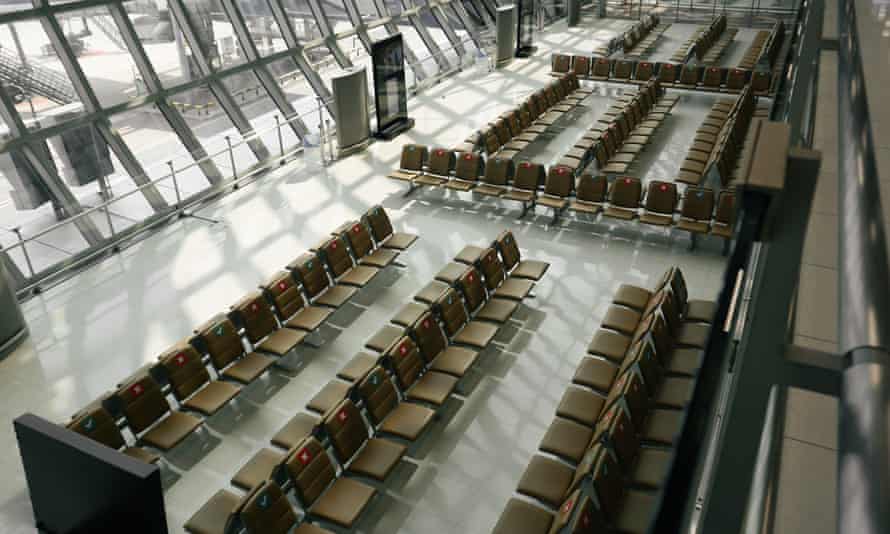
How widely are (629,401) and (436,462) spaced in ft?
5.66

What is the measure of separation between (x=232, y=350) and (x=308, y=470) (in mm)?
2097

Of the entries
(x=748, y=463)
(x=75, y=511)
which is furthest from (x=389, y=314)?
(x=748, y=463)

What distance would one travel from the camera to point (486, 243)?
1030cm

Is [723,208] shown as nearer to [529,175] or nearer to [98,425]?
[529,175]

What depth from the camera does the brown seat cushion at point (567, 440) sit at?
6035 millimetres

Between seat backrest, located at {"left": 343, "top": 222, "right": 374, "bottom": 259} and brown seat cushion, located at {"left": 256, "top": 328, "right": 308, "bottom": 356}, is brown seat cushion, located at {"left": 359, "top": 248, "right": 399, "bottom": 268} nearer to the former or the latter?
seat backrest, located at {"left": 343, "top": 222, "right": 374, "bottom": 259}

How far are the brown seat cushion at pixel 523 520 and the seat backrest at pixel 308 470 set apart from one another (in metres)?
1.38

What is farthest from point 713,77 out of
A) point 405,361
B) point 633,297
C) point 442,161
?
point 405,361

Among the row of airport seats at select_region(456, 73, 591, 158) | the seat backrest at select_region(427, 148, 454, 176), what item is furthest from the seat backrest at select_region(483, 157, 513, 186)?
the row of airport seats at select_region(456, 73, 591, 158)

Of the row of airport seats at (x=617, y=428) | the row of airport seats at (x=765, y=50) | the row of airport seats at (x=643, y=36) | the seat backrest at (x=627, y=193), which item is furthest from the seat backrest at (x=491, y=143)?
the row of airport seats at (x=643, y=36)

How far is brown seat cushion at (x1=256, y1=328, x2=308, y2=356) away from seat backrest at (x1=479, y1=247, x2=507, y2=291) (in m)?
2.07

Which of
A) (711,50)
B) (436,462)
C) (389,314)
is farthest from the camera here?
(711,50)

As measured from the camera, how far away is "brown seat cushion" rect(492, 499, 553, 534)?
17.7 ft

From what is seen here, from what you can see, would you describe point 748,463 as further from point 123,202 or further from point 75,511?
point 123,202
